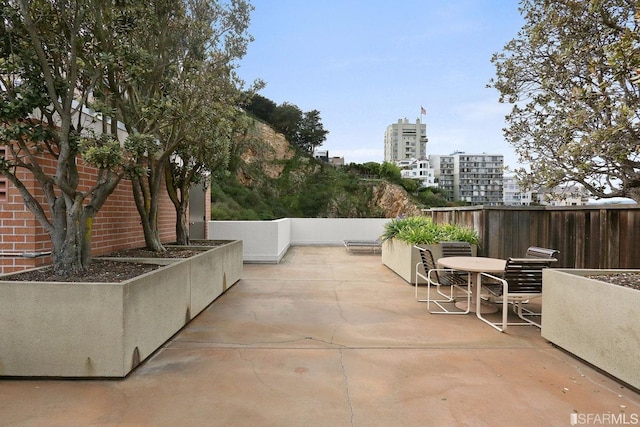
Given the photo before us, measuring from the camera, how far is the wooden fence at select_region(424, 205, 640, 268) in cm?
594

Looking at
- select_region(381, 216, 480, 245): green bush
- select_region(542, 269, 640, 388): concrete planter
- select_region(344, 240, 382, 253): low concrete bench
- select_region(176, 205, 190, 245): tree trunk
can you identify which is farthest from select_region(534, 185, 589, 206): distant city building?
select_region(344, 240, 382, 253): low concrete bench

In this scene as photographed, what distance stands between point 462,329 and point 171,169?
19.2 feet

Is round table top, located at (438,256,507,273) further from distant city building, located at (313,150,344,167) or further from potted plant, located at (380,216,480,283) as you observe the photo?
distant city building, located at (313,150,344,167)

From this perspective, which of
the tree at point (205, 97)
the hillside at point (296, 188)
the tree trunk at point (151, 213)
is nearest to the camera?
the tree at point (205, 97)

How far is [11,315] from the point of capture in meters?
3.20

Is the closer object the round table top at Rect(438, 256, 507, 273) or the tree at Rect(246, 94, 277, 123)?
the round table top at Rect(438, 256, 507, 273)

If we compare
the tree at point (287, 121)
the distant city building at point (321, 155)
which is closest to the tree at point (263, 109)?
the tree at point (287, 121)

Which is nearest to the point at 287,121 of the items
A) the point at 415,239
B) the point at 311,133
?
the point at 311,133

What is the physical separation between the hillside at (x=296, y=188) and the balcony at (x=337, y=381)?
3349 cm

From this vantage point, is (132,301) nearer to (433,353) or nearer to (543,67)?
(433,353)

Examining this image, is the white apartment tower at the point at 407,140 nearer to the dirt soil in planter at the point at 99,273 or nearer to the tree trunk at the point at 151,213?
the tree trunk at the point at 151,213

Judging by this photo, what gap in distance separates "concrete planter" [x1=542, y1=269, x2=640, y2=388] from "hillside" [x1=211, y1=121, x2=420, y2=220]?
34454mm

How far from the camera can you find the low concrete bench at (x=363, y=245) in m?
14.2

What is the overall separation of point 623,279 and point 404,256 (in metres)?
4.48
